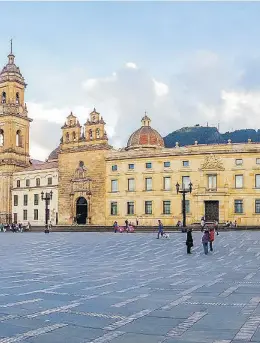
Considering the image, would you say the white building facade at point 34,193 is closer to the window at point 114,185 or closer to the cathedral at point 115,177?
the cathedral at point 115,177

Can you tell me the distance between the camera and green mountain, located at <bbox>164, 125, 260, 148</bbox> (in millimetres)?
143625

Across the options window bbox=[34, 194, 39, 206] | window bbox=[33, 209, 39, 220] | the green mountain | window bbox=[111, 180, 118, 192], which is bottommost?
window bbox=[33, 209, 39, 220]

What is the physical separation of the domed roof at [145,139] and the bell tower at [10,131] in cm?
1774

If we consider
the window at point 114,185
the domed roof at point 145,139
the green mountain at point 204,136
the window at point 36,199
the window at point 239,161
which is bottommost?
the window at point 36,199

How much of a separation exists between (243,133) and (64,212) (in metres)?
95.2

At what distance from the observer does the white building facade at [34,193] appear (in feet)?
245

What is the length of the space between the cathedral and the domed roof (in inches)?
6.1

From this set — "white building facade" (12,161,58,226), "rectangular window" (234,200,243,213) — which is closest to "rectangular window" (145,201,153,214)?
"rectangular window" (234,200,243,213)

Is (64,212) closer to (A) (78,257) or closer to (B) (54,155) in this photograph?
(B) (54,155)

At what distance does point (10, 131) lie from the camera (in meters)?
78.1

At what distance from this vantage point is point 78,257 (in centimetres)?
2266

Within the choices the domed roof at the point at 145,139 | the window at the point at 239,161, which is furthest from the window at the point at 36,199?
the window at the point at 239,161

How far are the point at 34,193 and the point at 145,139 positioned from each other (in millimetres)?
18533

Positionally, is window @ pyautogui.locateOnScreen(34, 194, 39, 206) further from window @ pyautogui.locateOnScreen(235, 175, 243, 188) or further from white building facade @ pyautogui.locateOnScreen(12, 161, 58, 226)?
window @ pyautogui.locateOnScreen(235, 175, 243, 188)
